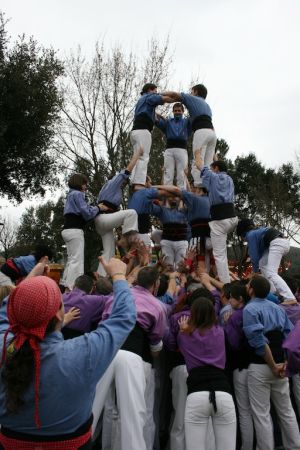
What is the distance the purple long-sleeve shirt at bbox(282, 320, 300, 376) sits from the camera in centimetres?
549

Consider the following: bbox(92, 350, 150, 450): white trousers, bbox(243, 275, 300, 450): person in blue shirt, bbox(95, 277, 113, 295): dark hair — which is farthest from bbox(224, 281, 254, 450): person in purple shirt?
bbox(95, 277, 113, 295): dark hair

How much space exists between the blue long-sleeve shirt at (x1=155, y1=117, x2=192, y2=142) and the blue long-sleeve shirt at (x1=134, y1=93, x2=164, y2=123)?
0.54m

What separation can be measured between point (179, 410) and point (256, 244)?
402cm

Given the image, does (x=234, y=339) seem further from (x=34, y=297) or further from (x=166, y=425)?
(x=34, y=297)

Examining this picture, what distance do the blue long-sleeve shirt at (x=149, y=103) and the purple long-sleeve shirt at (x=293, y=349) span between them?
6526 millimetres

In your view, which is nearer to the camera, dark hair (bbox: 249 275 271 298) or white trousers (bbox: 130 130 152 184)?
dark hair (bbox: 249 275 271 298)

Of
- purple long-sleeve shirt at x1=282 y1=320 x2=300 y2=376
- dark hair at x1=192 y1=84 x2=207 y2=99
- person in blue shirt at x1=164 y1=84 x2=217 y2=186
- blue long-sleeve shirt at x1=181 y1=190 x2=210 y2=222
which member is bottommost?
purple long-sleeve shirt at x1=282 y1=320 x2=300 y2=376

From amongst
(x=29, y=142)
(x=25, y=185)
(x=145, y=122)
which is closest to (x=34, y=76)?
(x=29, y=142)

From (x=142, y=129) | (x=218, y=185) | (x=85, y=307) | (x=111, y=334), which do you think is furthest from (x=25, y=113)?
(x=111, y=334)

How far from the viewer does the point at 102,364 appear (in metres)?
2.55

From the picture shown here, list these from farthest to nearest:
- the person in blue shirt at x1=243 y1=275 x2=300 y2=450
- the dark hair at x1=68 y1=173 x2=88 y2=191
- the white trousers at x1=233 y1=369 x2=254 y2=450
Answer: the dark hair at x1=68 y1=173 x2=88 y2=191 < the white trousers at x1=233 y1=369 x2=254 y2=450 < the person in blue shirt at x1=243 y1=275 x2=300 y2=450

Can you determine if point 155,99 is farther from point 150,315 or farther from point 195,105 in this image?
point 150,315

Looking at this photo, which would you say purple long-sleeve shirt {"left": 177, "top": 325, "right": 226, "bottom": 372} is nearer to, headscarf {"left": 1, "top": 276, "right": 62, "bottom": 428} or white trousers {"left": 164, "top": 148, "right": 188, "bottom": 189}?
headscarf {"left": 1, "top": 276, "right": 62, "bottom": 428}

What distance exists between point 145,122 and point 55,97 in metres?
8.28
